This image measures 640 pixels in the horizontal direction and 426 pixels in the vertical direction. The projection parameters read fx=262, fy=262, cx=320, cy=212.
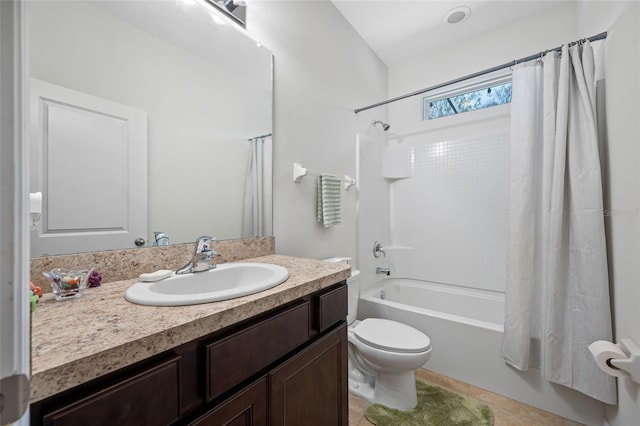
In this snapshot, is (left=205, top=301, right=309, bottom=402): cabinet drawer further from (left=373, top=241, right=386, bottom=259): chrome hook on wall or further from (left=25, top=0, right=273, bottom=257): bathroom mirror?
(left=373, top=241, right=386, bottom=259): chrome hook on wall

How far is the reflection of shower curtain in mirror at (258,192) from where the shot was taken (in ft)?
4.43

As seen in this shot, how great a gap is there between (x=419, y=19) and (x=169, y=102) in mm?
2096

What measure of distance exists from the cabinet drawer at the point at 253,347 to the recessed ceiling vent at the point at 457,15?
246 centimetres

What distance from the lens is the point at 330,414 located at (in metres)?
1.04

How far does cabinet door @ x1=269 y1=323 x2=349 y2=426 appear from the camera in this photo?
81 centimetres

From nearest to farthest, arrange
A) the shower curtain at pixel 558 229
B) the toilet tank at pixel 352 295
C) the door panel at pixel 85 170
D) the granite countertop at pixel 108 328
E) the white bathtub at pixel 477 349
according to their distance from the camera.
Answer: the granite countertop at pixel 108 328 < the door panel at pixel 85 170 < the shower curtain at pixel 558 229 < the white bathtub at pixel 477 349 < the toilet tank at pixel 352 295

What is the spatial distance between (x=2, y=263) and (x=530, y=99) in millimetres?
2267

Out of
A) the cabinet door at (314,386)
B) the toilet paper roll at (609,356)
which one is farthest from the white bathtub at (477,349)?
the cabinet door at (314,386)

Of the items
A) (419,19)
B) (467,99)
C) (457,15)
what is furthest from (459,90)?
(419,19)

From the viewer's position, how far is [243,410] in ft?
2.31

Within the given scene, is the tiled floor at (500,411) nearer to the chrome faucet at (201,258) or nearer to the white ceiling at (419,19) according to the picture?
the chrome faucet at (201,258)

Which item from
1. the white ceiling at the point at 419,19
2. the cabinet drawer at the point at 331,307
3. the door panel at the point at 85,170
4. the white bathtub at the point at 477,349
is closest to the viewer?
the door panel at the point at 85,170

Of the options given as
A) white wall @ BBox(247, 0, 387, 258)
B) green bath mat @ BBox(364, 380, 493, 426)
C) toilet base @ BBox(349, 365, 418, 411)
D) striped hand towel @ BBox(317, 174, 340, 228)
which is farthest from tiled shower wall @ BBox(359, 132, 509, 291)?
toilet base @ BBox(349, 365, 418, 411)

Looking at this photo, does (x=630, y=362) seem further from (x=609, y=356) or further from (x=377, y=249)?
(x=377, y=249)
